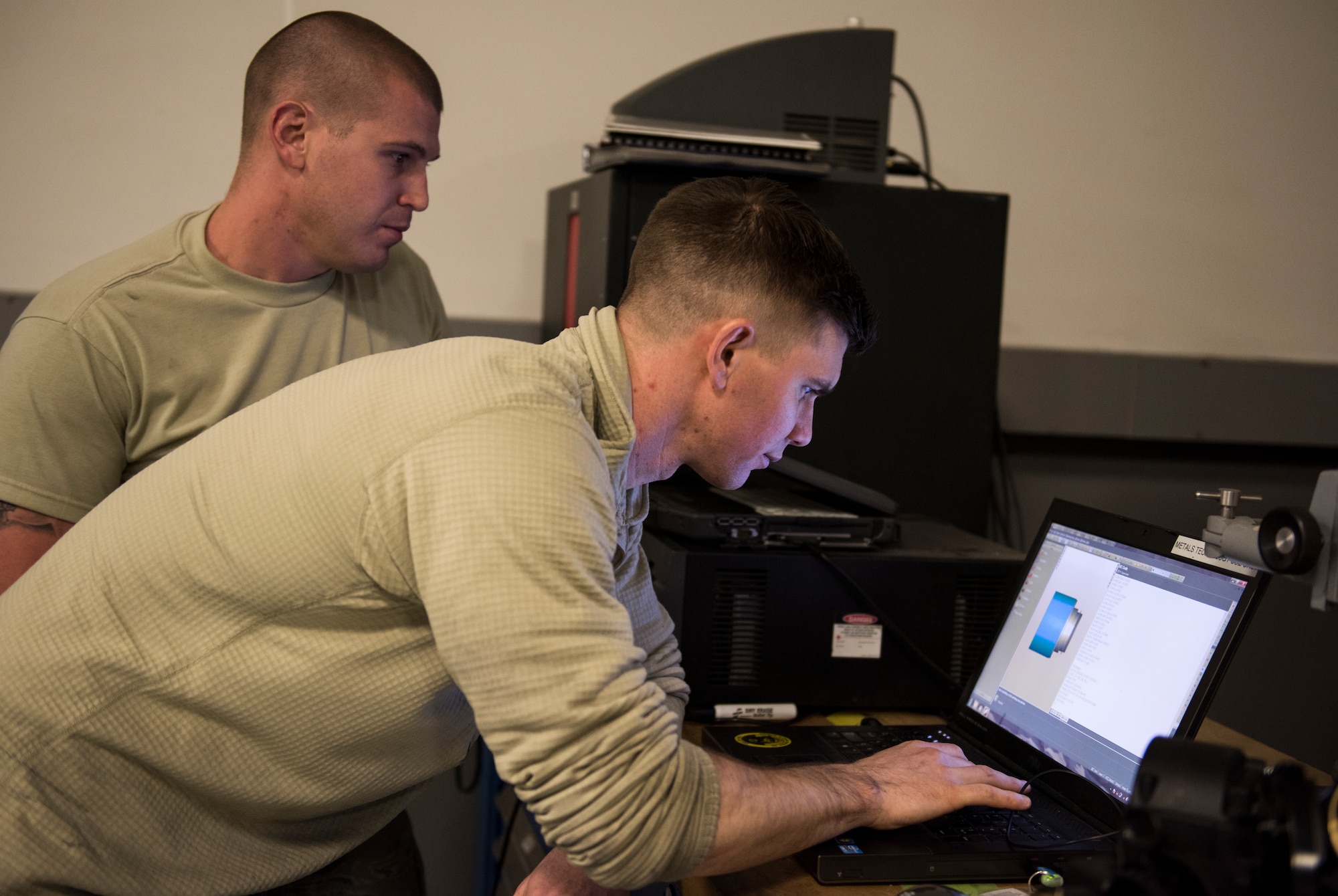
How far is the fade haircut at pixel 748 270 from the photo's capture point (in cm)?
104

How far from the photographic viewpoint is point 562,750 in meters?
0.79

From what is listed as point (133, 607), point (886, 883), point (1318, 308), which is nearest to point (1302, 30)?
point (1318, 308)

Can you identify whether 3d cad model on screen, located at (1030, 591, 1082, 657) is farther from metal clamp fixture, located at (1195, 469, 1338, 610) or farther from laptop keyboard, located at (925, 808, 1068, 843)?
metal clamp fixture, located at (1195, 469, 1338, 610)

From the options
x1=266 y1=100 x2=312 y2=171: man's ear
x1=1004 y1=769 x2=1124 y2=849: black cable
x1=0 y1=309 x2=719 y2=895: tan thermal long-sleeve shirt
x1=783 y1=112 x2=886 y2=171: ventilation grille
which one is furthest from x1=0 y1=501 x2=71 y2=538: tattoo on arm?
x1=783 y1=112 x2=886 y2=171: ventilation grille

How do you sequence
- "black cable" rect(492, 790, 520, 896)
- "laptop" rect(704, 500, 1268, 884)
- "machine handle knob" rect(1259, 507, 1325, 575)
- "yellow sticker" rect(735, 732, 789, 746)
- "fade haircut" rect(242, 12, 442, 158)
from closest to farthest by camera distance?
1. "machine handle knob" rect(1259, 507, 1325, 575)
2. "laptop" rect(704, 500, 1268, 884)
3. "yellow sticker" rect(735, 732, 789, 746)
4. "fade haircut" rect(242, 12, 442, 158)
5. "black cable" rect(492, 790, 520, 896)

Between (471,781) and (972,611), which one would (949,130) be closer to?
(972,611)

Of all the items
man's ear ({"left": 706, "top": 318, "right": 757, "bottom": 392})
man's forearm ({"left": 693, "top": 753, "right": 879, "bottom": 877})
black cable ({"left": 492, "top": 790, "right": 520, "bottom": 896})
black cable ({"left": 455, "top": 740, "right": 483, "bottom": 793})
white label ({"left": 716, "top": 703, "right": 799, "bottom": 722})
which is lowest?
black cable ({"left": 455, "top": 740, "right": 483, "bottom": 793})

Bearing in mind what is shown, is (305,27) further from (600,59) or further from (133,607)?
(133,607)

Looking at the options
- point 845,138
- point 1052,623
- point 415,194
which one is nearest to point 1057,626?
point 1052,623

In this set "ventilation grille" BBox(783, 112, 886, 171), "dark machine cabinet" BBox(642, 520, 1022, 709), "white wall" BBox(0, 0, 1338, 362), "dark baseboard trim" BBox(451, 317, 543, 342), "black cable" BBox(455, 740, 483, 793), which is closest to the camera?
"dark machine cabinet" BBox(642, 520, 1022, 709)

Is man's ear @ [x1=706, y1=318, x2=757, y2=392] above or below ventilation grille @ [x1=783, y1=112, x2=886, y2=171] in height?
below

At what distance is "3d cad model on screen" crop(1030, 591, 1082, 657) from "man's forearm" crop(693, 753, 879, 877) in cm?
32

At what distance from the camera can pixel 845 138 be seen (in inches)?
70.6

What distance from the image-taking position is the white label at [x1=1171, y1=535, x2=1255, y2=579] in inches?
39.4
